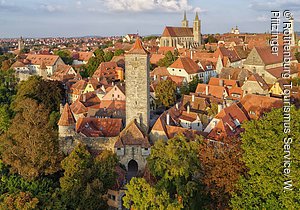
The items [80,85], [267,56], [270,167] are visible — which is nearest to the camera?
[270,167]

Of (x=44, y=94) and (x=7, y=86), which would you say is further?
(x=7, y=86)

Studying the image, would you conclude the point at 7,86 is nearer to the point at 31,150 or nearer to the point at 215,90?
the point at 215,90

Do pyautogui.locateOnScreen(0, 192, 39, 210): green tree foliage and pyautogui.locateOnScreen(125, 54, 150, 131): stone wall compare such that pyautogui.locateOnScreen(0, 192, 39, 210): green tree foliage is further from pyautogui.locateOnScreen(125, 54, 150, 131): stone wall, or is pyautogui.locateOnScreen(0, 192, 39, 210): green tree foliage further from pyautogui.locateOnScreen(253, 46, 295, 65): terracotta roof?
pyautogui.locateOnScreen(253, 46, 295, 65): terracotta roof

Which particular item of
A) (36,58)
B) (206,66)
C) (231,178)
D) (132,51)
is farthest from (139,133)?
(36,58)

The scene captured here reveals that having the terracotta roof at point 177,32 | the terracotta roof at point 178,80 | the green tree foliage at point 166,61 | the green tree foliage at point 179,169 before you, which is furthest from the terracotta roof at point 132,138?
the terracotta roof at point 177,32

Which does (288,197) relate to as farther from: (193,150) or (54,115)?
(54,115)

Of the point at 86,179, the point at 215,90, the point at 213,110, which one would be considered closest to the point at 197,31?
the point at 215,90

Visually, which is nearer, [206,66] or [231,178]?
[231,178]
